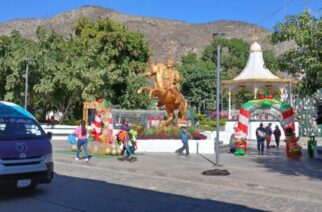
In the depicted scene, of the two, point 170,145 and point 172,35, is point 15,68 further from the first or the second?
point 172,35

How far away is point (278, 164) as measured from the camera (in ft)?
64.4

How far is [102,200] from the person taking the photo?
10.8 meters

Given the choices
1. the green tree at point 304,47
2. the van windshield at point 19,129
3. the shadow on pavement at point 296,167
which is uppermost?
the green tree at point 304,47

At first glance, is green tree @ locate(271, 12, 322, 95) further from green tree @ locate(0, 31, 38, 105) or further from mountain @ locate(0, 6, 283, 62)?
mountain @ locate(0, 6, 283, 62)

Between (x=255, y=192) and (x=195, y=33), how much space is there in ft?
578

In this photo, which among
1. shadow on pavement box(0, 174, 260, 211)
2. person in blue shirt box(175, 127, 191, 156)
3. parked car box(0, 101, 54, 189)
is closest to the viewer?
shadow on pavement box(0, 174, 260, 211)

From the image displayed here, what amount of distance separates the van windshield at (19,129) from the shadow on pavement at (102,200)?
51.6 inches

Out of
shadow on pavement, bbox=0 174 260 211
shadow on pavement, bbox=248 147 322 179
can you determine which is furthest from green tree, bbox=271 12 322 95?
shadow on pavement, bbox=0 174 260 211

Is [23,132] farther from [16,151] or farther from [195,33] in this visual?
[195,33]

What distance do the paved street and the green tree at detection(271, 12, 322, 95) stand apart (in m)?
2.96

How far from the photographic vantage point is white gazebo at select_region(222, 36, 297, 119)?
151ft

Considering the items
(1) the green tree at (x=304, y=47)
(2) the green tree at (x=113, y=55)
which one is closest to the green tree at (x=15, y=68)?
(2) the green tree at (x=113, y=55)

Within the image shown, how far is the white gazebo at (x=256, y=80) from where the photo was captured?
151 ft

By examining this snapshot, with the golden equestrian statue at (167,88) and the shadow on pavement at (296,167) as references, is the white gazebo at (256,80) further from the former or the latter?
the shadow on pavement at (296,167)
